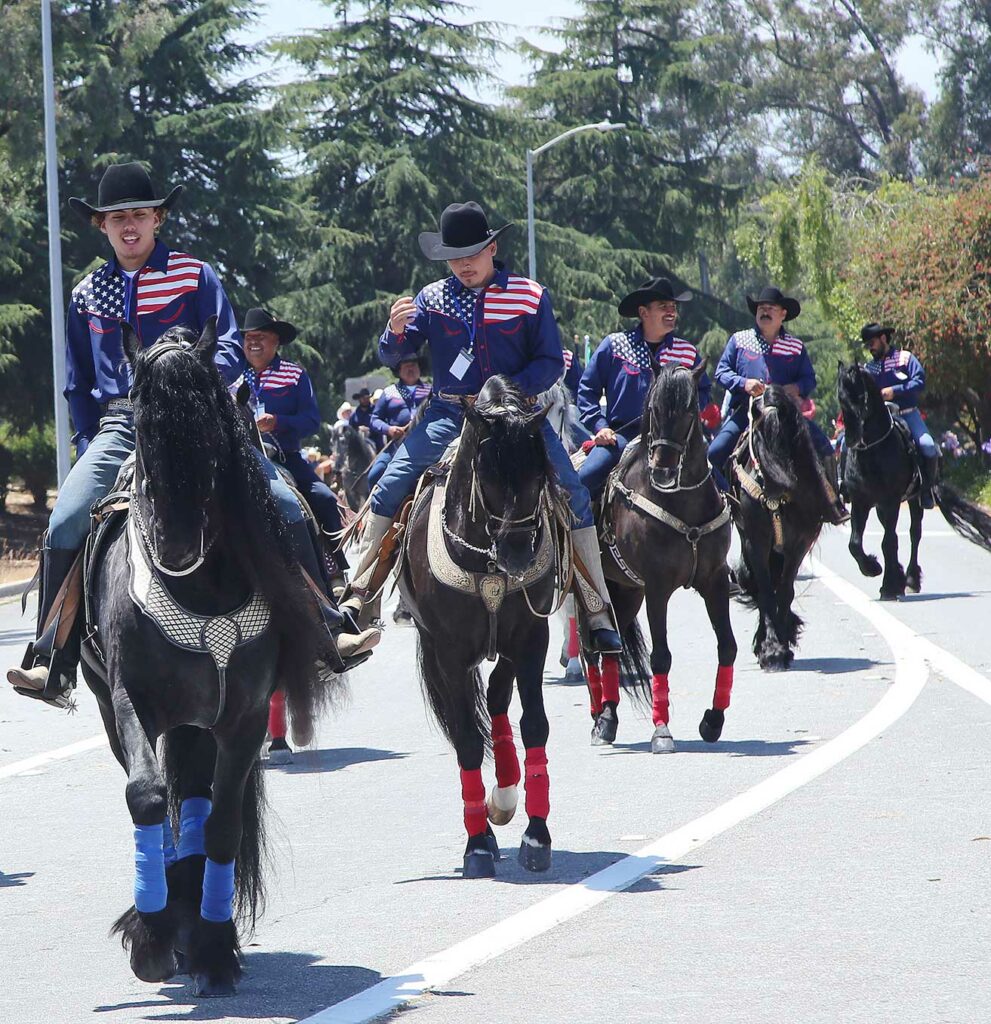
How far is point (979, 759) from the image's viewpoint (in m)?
8.99

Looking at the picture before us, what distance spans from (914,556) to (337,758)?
9789 mm

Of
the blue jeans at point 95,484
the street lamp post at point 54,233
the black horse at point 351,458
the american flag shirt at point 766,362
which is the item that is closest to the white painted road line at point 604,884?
the blue jeans at point 95,484

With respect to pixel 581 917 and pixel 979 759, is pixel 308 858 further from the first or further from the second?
pixel 979 759

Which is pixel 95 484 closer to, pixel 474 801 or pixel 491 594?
pixel 491 594

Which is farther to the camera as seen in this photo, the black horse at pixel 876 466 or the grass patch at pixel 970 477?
the grass patch at pixel 970 477

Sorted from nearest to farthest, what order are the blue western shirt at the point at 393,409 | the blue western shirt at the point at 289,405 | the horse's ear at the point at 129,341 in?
the horse's ear at the point at 129,341
the blue western shirt at the point at 289,405
the blue western shirt at the point at 393,409

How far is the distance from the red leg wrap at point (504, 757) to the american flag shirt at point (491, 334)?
152 cm

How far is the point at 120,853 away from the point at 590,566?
2.50 meters

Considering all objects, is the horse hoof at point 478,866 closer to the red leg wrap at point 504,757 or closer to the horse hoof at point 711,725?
the red leg wrap at point 504,757

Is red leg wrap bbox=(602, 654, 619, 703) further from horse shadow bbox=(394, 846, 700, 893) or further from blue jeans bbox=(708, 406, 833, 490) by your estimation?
Answer: blue jeans bbox=(708, 406, 833, 490)

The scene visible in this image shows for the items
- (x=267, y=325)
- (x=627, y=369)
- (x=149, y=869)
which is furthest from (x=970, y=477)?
(x=149, y=869)

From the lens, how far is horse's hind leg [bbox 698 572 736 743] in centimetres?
1006

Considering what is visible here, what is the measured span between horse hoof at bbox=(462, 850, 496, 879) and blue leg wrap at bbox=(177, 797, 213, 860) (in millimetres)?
1495

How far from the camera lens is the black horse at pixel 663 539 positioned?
399 inches
